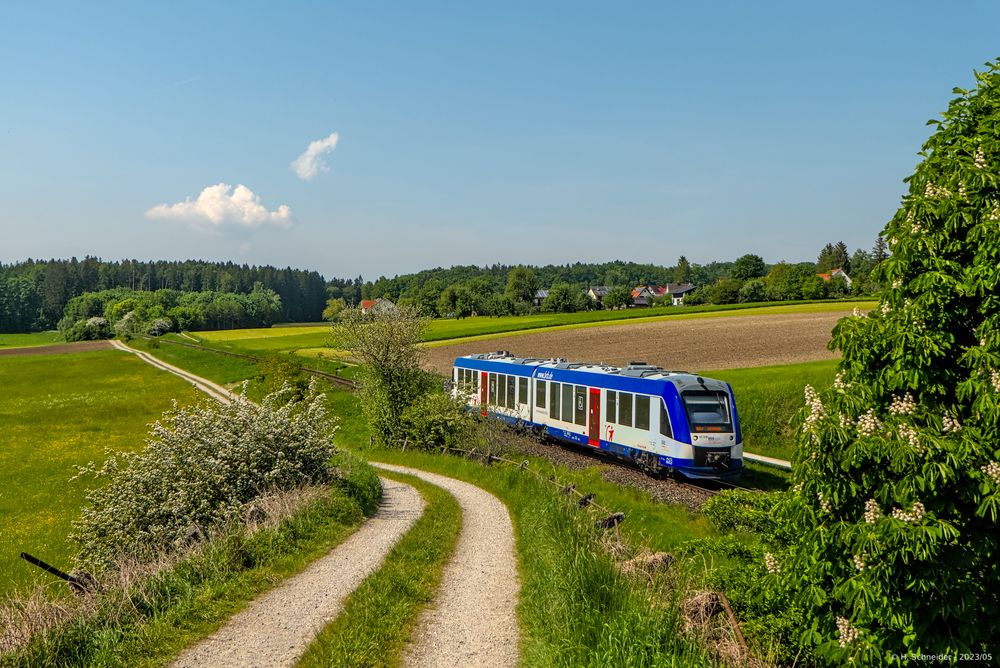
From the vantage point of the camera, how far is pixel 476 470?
23.8 metres

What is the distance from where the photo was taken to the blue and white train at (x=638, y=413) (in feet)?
69.6

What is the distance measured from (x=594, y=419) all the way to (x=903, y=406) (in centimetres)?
1897

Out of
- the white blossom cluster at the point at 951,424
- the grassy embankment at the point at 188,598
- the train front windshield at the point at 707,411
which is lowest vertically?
the grassy embankment at the point at 188,598

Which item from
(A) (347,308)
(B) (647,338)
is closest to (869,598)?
(A) (347,308)

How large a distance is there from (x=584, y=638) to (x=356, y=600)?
3.84 meters

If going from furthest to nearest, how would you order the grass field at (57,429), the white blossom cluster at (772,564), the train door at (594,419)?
the train door at (594,419), the grass field at (57,429), the white blossom cluster at (772,564)

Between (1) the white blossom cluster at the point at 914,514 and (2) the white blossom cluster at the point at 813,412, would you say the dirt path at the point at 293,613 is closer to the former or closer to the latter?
(2) the white blossom cluster at the point at 813,412

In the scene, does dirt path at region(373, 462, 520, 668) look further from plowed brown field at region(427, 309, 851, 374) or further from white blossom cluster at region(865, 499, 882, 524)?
plowed brown field at region(427, 309, 851, 374)

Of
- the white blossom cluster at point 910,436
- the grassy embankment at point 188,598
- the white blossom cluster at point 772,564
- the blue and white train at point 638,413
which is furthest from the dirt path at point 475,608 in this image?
the blue and white train at point 638,413

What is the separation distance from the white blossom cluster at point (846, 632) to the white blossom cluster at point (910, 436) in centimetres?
205

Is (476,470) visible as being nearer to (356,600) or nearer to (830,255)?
(356,600)

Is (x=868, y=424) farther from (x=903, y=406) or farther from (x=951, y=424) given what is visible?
(x=951, y=424)

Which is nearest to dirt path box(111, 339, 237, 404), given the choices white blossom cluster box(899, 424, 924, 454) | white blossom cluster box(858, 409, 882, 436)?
white blossom cluster box(858, 409, 882, 436)

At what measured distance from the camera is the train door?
25.4 metres
